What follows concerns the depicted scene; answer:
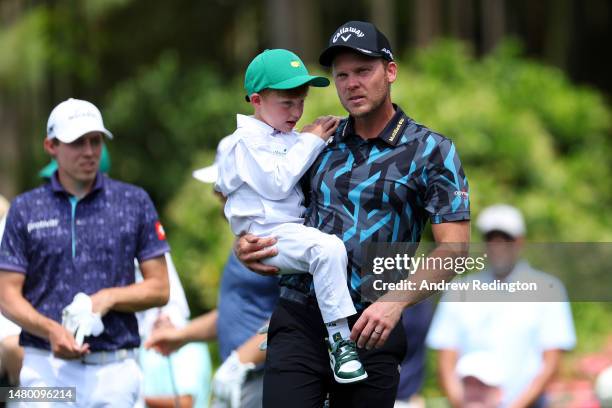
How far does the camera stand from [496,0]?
24250 millimetres

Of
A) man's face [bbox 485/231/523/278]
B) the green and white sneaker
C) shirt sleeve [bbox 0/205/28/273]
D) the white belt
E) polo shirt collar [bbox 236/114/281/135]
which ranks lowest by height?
the white belt

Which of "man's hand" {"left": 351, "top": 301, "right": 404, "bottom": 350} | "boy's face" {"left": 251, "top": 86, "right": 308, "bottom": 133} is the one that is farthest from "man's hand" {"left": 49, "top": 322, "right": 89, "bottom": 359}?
"man's hand" {"left": 351, "top": 301, "right": 404, "bottom": 350}

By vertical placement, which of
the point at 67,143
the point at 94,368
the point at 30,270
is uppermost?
the point at 67,143

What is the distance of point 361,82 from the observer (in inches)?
178

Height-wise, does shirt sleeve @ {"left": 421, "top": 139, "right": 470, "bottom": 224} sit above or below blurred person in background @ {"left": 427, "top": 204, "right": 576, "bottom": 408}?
above

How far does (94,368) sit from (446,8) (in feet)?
71.0

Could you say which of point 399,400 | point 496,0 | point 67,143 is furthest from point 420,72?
point 67,143

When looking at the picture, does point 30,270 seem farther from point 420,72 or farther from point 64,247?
point 420,72

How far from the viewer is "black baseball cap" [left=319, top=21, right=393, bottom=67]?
449 cm

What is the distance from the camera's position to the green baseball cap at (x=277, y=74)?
15.3ft

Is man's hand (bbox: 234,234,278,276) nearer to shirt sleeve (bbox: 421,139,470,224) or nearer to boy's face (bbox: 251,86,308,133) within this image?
boy's face (bbox: 251,86,308,133)

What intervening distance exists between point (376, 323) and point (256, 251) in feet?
1.97

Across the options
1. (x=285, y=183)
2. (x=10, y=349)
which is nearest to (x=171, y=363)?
(x=10, y=349)

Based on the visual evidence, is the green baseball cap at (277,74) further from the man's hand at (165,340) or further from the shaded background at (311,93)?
the shaded background at (311,93)
